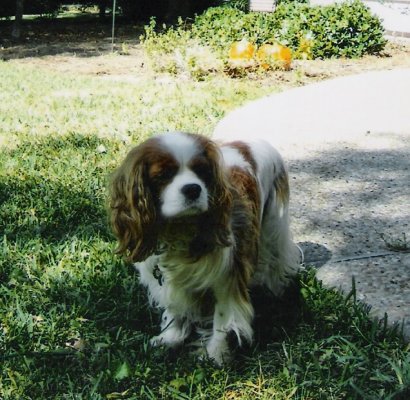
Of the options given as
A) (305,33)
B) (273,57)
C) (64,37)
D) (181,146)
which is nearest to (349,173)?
(181,146)

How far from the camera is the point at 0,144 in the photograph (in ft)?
18.7

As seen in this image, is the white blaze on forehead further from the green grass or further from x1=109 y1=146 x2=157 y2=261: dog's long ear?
the green grass

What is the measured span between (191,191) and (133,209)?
277 mm

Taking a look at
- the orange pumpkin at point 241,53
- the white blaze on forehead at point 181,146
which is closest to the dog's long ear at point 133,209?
the white blaze on forehead at point 181,146

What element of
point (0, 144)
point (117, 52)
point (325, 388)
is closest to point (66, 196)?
point (0, 144)

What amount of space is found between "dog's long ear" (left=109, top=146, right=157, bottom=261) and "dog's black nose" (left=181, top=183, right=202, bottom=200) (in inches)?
7.2

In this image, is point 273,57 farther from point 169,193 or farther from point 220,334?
point 169,193

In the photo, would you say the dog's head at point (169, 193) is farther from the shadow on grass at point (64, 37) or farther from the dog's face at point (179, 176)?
the shadow on grass at point (64, 37)

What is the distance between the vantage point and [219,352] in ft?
8.87

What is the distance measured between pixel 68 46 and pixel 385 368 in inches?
561

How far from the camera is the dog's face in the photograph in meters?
2.26

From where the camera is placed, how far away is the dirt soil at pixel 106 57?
9809 millimetres

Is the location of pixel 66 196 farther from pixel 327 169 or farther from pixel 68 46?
pixel 68 46

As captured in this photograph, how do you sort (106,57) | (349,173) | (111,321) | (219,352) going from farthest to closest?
1. (106,57)
2. (349,173)
3. (111,321)
4. (219,352)
